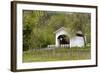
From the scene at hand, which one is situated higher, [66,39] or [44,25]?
[44,25]

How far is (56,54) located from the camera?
209 cm

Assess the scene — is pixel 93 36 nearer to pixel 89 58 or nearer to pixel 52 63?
pixel 89 58

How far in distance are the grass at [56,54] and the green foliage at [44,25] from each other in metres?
0.05

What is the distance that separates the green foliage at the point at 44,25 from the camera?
198cm

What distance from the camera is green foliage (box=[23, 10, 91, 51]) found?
77.9 inches

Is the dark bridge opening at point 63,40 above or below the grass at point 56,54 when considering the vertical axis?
above

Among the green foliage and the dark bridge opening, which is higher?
the green foliage

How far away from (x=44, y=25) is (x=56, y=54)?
298mm

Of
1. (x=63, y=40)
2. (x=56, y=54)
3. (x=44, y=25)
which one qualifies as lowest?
(x=56, y=54)

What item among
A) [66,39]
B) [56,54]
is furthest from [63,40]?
[56,54]

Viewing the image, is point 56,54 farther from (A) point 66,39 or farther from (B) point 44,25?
(B) point 44,25

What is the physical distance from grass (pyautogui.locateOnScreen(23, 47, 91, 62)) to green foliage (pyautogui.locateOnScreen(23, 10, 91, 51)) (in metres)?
0.05

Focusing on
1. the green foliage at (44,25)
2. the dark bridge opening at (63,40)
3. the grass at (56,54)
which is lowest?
the grass at (56,54)

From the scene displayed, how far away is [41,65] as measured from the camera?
6.64ft
